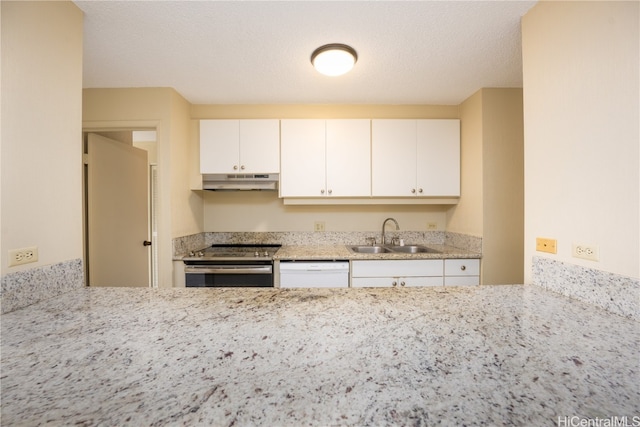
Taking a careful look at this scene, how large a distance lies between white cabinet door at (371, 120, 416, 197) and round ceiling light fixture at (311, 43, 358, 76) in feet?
3.05

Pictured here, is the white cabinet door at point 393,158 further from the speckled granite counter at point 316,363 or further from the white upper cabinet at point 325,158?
the speckled granite counter at point 316,363

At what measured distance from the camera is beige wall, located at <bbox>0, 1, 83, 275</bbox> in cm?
→ 95

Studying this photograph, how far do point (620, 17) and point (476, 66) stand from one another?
3.65 feet

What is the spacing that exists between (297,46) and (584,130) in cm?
157

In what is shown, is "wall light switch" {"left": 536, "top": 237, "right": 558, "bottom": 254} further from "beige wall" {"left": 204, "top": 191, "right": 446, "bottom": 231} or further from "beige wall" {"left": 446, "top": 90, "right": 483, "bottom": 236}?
"beige wall" {"left": 204, "top": 191, "right": 446, "bottom": 231}

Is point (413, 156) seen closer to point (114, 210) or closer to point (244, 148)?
point (244, 148)

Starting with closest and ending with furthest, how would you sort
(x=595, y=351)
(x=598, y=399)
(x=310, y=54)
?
(x=598, y=399)
(x=595, y=351)
(x=310, y=54)

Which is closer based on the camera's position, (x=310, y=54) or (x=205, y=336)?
(x=205, y=336)

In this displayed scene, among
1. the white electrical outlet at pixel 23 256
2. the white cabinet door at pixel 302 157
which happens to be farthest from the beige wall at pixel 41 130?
the white cabinet door at pixel 302 157

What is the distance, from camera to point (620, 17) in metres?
0.89

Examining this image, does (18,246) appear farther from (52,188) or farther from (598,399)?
(598,399)

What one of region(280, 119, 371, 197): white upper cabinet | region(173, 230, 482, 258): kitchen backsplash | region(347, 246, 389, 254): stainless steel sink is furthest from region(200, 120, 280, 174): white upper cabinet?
region(347, 246, 389, 254): stainless steel sink

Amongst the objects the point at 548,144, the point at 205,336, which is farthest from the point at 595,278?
the point at 205,336

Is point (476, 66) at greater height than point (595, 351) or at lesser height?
greater
